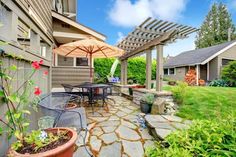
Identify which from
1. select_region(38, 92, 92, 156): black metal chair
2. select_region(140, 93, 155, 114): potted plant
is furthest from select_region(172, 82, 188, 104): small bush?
select_region(38, 92, 92, 156): black metal chair

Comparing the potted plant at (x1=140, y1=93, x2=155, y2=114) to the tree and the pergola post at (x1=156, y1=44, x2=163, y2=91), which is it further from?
the tree

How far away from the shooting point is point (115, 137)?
11.1ft

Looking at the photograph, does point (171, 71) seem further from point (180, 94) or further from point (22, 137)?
point (22, 137)

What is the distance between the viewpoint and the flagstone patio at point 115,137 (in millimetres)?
2818

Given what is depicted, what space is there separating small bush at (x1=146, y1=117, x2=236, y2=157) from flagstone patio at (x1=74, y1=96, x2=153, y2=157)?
873 mm

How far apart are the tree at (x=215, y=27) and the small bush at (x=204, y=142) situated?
33.4 meters

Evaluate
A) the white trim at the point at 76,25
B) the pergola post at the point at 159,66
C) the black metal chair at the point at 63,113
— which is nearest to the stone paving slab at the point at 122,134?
the black metal chair at the point at 63,113

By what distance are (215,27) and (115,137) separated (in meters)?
35.3

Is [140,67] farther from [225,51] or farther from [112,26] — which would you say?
[112,26]

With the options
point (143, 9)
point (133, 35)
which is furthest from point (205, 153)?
point (143, 9)

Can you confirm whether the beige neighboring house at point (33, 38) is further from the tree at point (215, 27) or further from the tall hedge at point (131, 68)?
the tree at point (215, 27)

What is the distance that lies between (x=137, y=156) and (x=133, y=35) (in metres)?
5.86

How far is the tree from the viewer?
3097 centimetres

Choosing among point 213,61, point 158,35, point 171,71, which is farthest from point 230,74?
point 158,35
